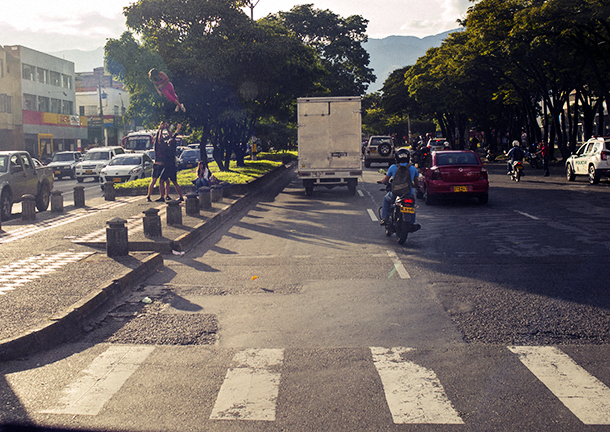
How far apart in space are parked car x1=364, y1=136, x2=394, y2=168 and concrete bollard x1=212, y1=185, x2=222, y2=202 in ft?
74.7

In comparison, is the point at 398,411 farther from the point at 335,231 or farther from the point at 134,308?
the point at 335,231

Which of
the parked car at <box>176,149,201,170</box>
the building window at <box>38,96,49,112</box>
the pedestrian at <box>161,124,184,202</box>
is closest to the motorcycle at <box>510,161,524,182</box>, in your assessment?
the pedestrian at <box>161,124,184,202</box>

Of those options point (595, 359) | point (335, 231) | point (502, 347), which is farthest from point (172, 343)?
point (335, 231)

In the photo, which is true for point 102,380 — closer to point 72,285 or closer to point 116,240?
point 72,285

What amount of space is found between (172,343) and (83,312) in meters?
1.26

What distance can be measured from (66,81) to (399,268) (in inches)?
2531

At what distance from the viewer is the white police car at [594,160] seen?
23.0 m

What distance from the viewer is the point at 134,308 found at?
709 centimetres

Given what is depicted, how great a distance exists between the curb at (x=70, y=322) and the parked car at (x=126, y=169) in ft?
61.4

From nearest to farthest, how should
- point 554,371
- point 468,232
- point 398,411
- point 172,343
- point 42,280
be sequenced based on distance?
point 398,411 < point 554,371 < point 172,343 < point 42,280 < point 468,232

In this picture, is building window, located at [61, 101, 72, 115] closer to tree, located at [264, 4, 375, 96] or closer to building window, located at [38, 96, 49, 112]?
building window, located at [38, 96, 49, 112]

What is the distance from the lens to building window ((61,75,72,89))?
64625mm

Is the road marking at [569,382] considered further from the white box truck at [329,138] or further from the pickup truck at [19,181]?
the white box truck at [329,138]

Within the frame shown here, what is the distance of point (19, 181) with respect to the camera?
16297 mm
